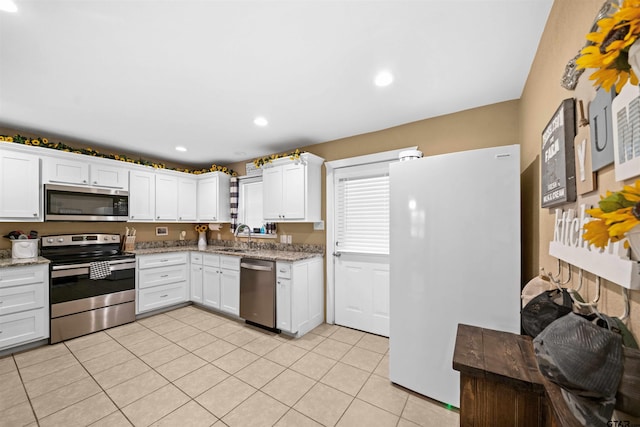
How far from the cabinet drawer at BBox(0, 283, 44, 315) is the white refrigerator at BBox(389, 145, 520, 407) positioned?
378 cm

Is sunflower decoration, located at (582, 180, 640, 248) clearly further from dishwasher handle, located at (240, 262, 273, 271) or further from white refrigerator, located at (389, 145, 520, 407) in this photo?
dishwasher handle, located at (240, 262, 273, 271)

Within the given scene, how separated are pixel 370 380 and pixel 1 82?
3.93 metres

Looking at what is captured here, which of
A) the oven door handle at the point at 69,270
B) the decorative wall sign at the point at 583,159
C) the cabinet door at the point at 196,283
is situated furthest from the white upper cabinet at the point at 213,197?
the decorative wall sign at the point at 583,159

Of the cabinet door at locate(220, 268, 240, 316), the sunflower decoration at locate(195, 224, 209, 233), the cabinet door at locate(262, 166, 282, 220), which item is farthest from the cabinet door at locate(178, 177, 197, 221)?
the cabinet door at locate(262, 166, 282, 220)

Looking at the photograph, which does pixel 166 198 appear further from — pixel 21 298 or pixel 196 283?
pixel 21 298

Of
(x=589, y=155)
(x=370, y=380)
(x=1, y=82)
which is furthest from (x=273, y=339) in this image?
(x=1, y=82)

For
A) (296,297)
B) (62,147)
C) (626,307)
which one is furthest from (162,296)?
(626,307)

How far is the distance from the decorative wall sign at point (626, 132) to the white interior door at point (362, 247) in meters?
2.35

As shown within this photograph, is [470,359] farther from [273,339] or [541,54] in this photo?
[273,339]

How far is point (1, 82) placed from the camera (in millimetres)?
2021

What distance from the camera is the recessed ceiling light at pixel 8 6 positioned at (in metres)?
1.31

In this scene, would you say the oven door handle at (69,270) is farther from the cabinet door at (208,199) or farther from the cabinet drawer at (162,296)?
the cabinet door at (208,199)

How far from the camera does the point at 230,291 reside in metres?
3.58

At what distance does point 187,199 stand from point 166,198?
0.35 meters
